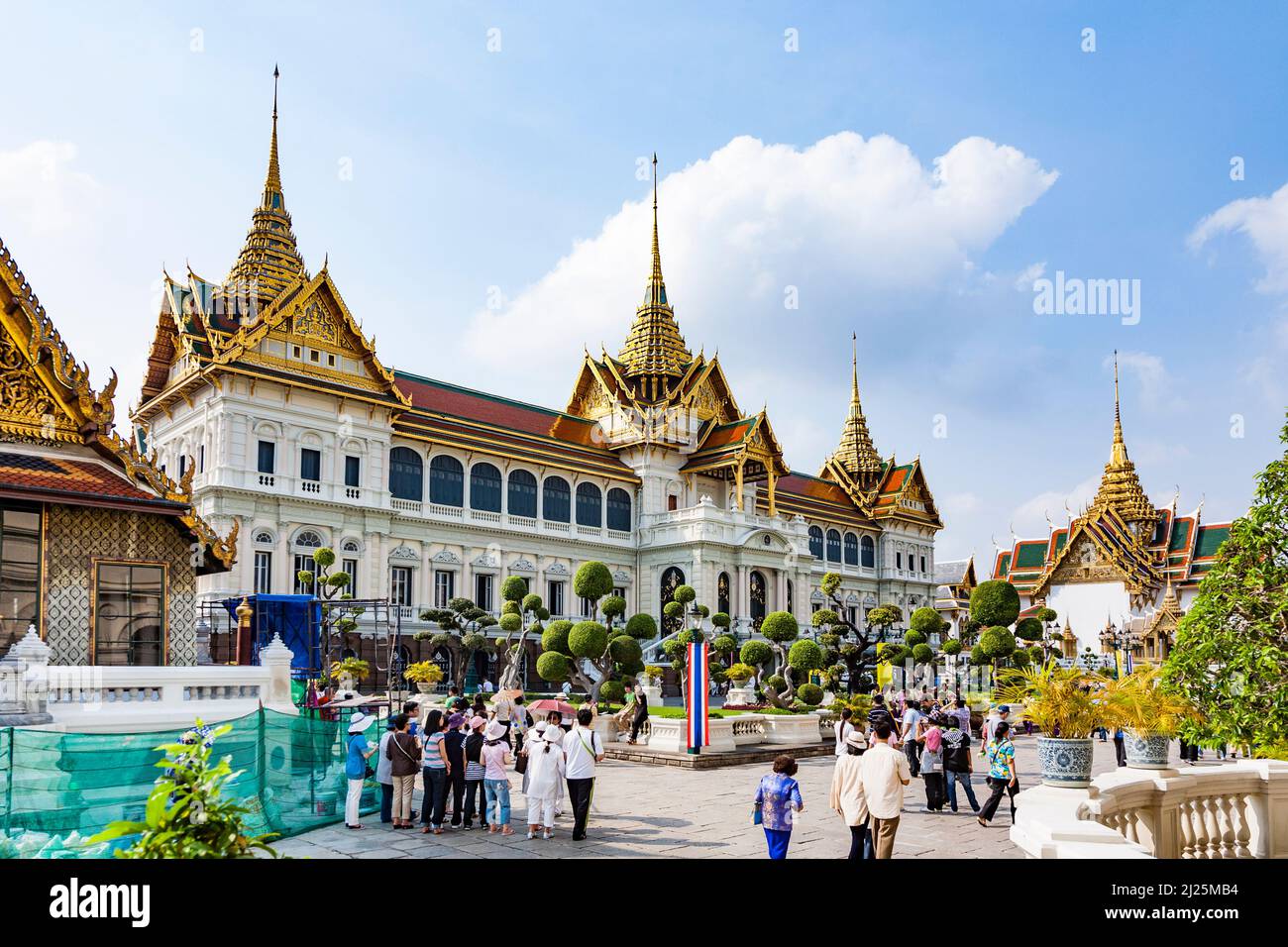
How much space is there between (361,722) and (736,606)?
1519 inches

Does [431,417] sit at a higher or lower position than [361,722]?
higher

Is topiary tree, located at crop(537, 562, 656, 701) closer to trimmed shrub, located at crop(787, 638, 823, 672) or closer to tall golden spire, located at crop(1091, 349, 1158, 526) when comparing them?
trimmed shrub, located at crop(787, 638, 823, 672)

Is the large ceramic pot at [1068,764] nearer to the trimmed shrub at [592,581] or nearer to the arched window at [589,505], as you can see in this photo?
the trimmed shrub at [592,581]

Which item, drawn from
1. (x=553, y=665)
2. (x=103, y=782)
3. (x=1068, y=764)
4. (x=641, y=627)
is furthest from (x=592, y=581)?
(x=1068, y=764)

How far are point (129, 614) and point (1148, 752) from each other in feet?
42.3

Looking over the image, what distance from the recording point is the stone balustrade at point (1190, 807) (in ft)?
26.7

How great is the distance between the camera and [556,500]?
1945 inches

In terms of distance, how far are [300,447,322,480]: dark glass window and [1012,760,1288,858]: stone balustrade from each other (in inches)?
1340

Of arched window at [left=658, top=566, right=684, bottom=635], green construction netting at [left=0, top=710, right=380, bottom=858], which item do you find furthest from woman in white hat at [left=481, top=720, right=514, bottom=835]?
arched window at [left=658, top=566, right=684, bottom=635]

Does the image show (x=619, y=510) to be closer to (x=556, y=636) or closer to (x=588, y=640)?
(x=556, y=636)
